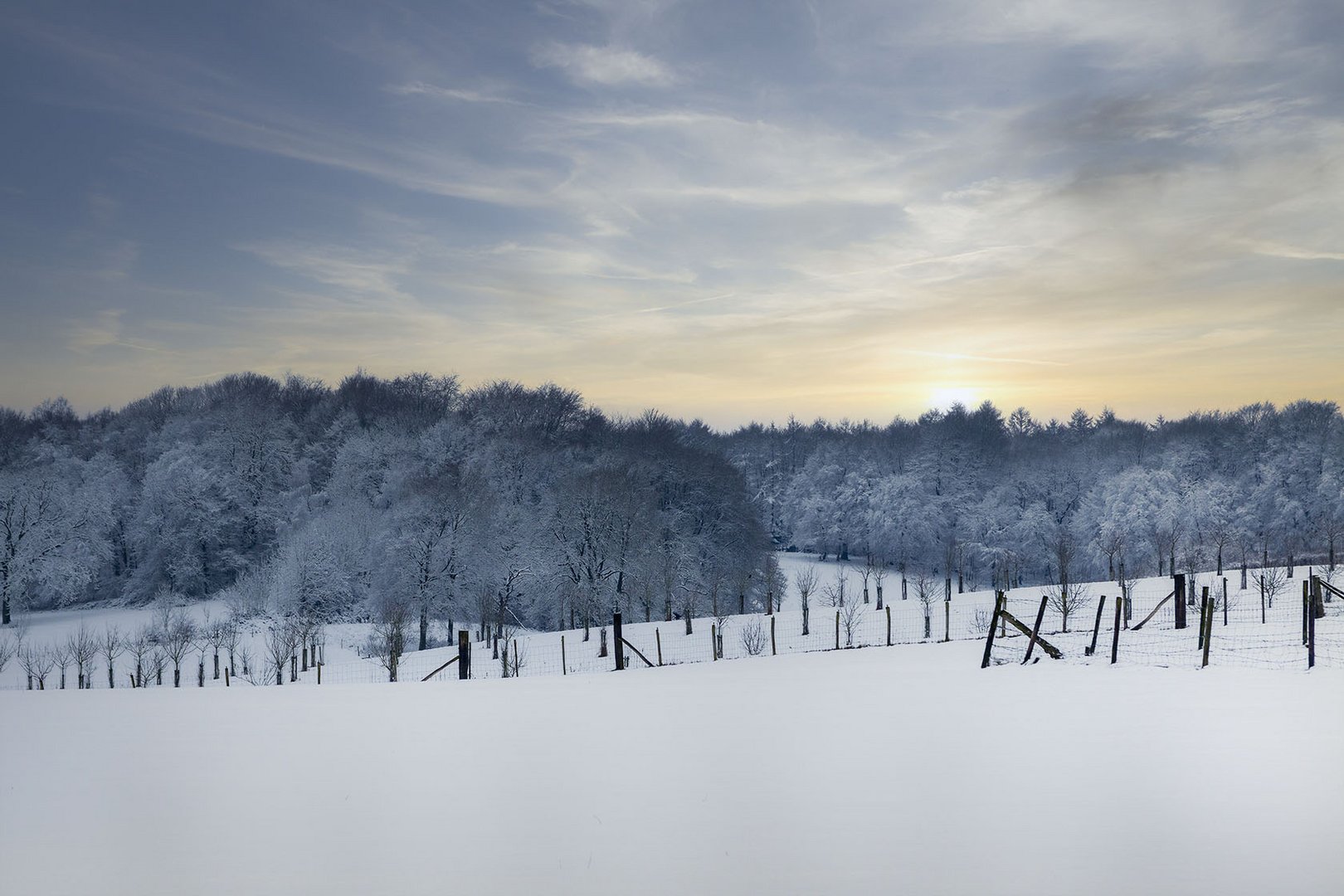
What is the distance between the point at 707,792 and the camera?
1323 centimetres

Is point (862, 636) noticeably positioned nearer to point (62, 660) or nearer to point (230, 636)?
point (230, 636)

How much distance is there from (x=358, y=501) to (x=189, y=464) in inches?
544

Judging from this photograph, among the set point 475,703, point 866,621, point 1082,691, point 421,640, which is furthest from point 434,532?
point 1082,691

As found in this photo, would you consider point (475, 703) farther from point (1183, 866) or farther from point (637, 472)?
point (637, 472)

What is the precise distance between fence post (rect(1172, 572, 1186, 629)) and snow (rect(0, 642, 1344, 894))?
10141 mm

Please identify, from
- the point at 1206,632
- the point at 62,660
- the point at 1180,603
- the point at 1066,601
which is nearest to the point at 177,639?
the point at 62,660

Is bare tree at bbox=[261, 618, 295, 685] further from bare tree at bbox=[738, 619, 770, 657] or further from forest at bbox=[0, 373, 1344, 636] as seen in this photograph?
bare tree at bbox=[738, 619, 770, 657]

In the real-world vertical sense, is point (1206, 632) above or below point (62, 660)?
above

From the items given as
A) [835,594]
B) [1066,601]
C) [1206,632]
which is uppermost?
[1206,632]

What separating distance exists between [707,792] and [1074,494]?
7496 centimetres

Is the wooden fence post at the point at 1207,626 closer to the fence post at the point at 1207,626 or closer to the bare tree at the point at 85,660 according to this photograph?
the fence post at the point at 1207,626

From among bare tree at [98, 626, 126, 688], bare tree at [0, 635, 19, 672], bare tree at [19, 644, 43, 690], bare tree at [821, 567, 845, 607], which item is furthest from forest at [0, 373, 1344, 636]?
bare tree at [0, 635, 19, 672]

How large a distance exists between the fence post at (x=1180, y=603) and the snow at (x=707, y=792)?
10.1 m

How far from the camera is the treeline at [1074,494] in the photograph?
6750 cm
